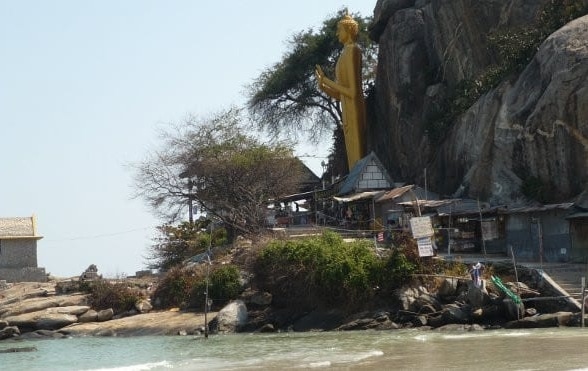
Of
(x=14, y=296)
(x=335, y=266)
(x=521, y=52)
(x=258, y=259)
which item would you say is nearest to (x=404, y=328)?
(x=335, y=266)

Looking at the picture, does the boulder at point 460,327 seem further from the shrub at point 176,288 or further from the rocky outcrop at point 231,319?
the shrub at point 176,288

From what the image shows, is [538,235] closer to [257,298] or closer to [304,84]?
[257,298]

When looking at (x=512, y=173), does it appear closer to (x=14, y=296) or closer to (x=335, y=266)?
(x=335, y=266)

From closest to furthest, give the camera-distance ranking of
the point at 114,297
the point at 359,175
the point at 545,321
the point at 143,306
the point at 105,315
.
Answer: the point at 545,321
the point at 105,315
the point at 143,306
the point at 114,297
the point at 359,175

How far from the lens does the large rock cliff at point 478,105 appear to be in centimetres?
3703

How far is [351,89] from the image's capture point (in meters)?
55.1

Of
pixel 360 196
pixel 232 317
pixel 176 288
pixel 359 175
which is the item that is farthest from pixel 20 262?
pixel 232 317

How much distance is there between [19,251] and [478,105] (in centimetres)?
2440

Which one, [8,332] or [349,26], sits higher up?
[349,26]

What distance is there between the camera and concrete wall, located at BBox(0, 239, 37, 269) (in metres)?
51.8

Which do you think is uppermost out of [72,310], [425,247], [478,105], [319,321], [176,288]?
[478,105]

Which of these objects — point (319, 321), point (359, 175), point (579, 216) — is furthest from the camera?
point (359, 175)

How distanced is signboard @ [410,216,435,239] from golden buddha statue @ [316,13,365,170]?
66.7ft

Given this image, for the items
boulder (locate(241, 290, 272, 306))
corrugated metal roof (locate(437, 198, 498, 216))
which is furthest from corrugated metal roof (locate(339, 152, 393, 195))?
boulder (locate(241, 290, 272, 306))
